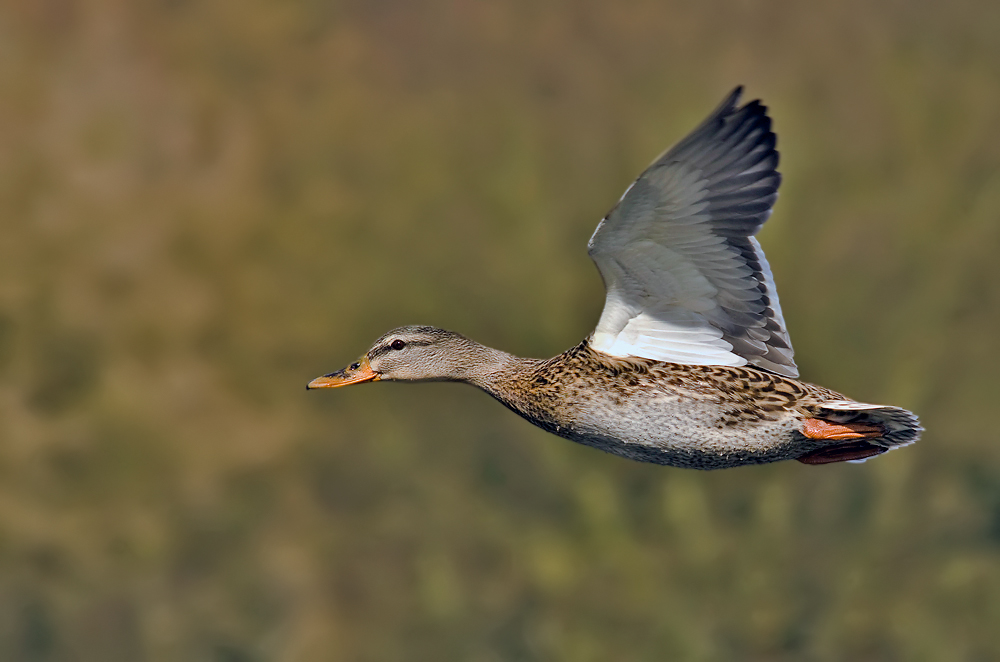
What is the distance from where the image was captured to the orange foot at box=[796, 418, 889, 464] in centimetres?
420

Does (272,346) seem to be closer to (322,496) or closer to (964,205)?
(322,496)

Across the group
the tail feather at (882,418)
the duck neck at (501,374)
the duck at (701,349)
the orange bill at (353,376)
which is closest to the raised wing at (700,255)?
the duck at (701,349)

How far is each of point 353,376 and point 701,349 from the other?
147 centimetres

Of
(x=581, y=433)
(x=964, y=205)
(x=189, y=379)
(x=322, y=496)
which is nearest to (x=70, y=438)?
(x=189, y=379)

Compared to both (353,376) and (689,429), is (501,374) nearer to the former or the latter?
(353,376)

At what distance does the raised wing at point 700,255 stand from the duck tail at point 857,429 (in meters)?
0.21

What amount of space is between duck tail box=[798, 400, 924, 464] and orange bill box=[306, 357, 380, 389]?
1772 millimetres

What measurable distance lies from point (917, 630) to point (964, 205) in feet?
26.5

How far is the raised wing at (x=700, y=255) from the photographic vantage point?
156 inches

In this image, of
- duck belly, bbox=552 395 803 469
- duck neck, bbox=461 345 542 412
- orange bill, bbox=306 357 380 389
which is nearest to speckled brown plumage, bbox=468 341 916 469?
duck belly, bbox=552 395 803 469

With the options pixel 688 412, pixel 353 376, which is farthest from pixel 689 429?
pixel 353 376

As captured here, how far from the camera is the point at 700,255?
4.16m

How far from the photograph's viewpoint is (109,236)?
1112 inches

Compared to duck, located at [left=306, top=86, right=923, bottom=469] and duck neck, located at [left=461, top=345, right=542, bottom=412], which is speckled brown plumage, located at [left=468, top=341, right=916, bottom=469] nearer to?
duck, located at [left=306, top=86, right=923, bottom=469]
